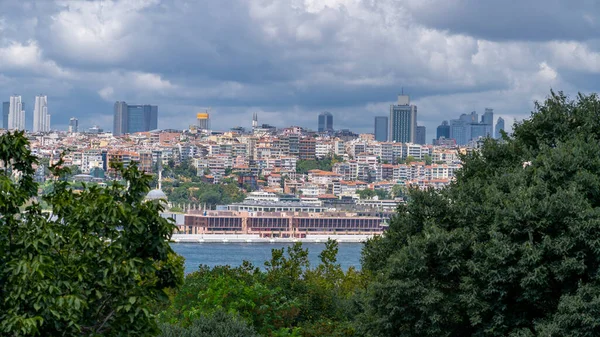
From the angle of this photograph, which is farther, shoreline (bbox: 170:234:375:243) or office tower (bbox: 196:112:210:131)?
office tower (bbox: 196:112:210:131)

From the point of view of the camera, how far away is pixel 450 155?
355 ft

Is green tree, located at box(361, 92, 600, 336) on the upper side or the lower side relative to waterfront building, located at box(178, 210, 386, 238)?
upper

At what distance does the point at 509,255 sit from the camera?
303 inches

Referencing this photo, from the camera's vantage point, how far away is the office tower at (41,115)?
155 m

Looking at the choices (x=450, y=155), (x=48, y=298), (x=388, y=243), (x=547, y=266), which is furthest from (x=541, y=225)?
(x=450, y=155)

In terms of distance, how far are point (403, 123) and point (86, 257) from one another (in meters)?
143

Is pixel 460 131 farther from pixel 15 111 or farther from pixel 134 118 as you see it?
pixel 15 111

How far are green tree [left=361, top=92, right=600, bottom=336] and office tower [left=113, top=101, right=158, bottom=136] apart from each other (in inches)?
5754

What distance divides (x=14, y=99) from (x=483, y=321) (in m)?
153

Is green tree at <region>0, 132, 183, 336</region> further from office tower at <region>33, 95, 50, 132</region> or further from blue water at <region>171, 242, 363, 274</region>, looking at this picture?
office tower at <region>33, 95, 50, 132</region>

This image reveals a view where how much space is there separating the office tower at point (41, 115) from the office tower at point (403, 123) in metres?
54.0

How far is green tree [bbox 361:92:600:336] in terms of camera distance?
298 inches

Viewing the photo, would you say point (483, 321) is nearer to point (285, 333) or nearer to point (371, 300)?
point (371, 300)

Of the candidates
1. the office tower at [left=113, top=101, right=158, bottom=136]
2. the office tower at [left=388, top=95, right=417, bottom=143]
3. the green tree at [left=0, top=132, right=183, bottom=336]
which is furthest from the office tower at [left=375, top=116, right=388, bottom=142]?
the green tree at [left=0, top=132, right=183, bottom=336]
